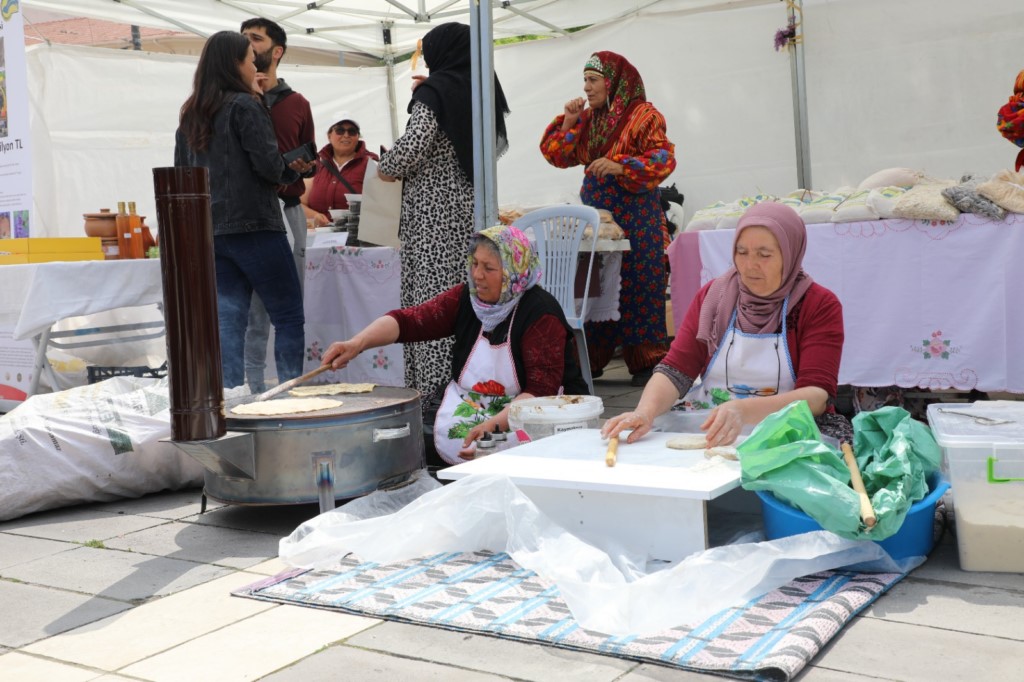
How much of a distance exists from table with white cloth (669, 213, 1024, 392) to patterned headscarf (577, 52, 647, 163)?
140 centimetres

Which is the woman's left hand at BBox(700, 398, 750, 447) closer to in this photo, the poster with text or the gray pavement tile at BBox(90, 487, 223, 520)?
the gray pavement tile at BBox(90, 487, 223, 520)

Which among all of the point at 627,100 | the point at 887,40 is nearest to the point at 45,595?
the point at 627,100

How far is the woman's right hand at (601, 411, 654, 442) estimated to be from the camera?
292 centimetres

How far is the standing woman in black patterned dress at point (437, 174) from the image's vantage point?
446 centimetres

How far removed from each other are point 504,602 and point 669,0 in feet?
19.4

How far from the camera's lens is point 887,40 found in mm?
6578

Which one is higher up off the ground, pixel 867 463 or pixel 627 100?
pixel 627 100

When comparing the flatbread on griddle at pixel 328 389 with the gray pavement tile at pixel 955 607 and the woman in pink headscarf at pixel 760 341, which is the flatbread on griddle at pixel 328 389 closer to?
the woman in pink headscarf at pixel 760 341

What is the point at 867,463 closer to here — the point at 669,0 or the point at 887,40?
the point at 887,40

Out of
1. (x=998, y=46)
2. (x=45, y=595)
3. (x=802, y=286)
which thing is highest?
(x=998, y=46)

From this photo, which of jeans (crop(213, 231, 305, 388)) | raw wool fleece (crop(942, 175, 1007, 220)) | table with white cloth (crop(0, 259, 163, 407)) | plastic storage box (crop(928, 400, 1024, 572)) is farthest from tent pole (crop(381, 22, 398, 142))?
plastic storage box (crop(928, 400, 1024, 572))

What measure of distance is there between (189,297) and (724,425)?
57.4 inches

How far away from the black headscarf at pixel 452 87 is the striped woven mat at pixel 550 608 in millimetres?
2249

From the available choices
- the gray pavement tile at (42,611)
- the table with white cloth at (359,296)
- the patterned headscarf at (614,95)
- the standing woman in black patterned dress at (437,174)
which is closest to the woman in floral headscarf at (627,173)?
the patterned headscarf at (614,95)
